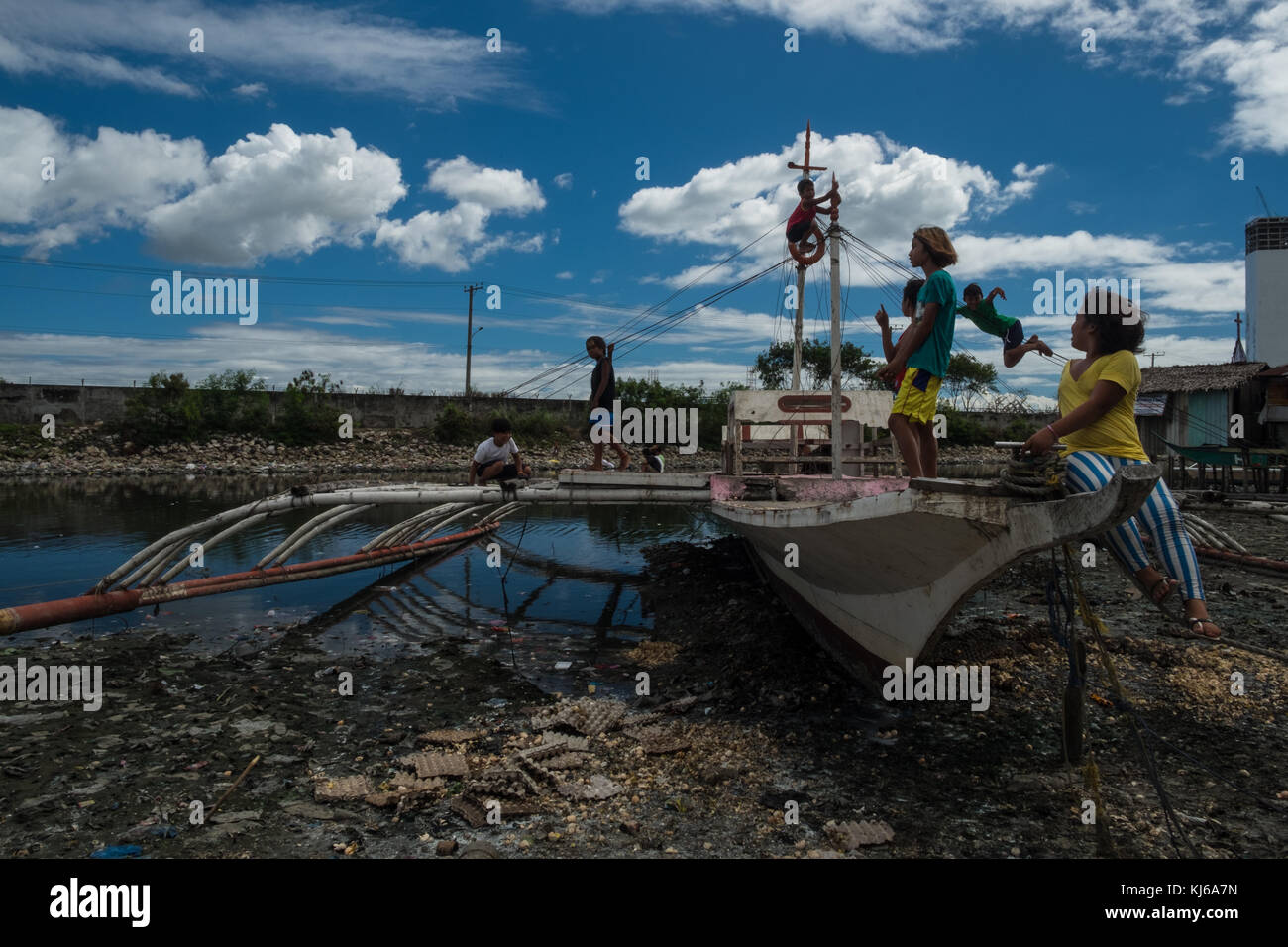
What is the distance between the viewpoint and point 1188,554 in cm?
323

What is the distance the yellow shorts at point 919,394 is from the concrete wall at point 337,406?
87.3 ft

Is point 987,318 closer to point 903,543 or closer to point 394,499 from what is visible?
point 903,543

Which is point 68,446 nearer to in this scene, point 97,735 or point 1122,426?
point 97,735

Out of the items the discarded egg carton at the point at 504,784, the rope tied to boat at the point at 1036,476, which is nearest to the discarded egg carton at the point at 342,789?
the discarded egg carton at the point at 504,784

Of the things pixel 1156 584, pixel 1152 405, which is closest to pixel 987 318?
pixel 1156 584

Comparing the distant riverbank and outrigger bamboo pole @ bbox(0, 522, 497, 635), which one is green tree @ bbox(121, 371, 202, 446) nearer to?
the distant riverbank

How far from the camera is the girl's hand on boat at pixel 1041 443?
11.2 ft

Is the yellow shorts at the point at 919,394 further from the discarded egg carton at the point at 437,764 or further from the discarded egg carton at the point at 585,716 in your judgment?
the discarded egg carton at the point at 437,764

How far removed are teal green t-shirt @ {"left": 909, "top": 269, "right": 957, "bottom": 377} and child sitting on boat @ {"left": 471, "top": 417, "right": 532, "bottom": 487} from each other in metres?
6.28

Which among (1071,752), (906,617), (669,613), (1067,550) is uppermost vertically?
(1067,550)

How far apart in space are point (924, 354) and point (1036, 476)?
1.60 meters

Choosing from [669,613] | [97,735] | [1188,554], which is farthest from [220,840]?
[669,613]

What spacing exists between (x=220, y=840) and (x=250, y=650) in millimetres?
4214

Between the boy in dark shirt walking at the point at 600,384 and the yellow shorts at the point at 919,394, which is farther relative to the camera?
the boy in dark shirt walking at the point at 600,384
